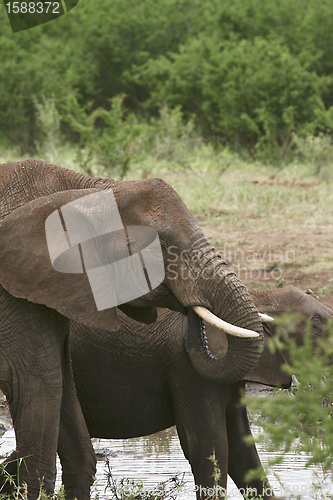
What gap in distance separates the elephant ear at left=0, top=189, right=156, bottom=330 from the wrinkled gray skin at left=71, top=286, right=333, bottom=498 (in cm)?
76

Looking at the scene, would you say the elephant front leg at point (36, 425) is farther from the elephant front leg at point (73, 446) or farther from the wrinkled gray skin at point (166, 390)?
the wrinkled gray skin at point (166, 390)

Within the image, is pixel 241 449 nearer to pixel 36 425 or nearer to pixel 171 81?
pixel 36 425

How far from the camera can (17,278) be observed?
3.06m

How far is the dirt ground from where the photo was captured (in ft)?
24.2

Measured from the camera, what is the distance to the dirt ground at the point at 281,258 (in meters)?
7.38

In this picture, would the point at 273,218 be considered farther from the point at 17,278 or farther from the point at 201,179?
the point at 17,278

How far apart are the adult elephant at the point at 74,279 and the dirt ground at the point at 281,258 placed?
3.88m

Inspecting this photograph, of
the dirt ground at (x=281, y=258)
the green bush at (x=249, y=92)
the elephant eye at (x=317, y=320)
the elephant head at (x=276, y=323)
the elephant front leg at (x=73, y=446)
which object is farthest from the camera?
the green bush at (x=249, y=92)

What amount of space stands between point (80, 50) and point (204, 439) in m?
19.9

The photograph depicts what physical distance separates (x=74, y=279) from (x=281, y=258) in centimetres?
524

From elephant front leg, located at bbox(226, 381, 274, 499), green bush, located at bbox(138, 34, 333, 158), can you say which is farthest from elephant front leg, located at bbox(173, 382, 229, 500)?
green bush, located at bbox(138, 34, 333, 158)

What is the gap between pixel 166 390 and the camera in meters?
3.97

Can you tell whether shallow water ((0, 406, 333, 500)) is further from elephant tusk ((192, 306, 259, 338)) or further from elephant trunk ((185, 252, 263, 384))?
elephant tusk ((192, 306, 259, 338))

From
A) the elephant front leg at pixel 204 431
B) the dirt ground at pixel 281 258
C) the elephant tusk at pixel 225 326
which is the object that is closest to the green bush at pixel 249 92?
the dirt ground at pixel 281 258
